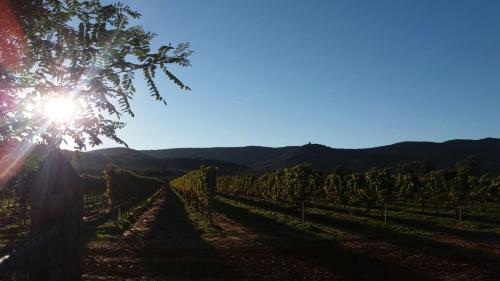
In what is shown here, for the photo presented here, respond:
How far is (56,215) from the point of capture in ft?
12.9

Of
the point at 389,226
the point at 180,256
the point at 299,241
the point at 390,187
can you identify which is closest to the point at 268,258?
the point at 180,256

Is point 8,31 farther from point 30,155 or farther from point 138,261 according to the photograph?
point 138,261

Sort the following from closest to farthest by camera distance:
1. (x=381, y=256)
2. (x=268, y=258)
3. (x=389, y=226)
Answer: (x=268, y=258), (x=381, y=256), (x=389, y=226)

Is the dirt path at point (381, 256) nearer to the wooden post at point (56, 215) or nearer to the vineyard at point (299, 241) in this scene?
the vineyard at point (299, 241)

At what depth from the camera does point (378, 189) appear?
128 feet

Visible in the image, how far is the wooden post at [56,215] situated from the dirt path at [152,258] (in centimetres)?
1147

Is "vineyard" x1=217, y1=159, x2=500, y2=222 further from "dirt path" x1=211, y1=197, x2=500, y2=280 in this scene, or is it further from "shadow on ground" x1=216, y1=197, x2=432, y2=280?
"shadow on ground" x1=216, y1=197, x2=432, y2=280

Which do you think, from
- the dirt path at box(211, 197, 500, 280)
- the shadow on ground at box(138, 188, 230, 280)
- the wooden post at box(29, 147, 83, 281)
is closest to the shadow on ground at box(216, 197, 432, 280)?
the dirt path at box(211, 197, 500, 280)

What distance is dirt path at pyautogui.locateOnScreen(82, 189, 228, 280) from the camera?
617 inches

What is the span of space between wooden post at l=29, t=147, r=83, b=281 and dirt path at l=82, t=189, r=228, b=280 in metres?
11.5

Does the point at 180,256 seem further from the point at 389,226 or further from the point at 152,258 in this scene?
the point at 389,226


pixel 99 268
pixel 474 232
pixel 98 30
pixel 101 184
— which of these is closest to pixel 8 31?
pixel 98 30

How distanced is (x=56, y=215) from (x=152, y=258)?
51.2 feet

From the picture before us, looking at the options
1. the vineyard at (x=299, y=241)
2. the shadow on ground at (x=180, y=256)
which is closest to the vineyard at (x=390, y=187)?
the vineyard at (x=299, y=241)
